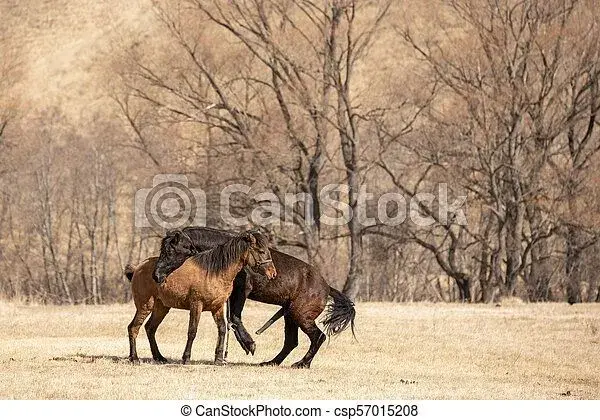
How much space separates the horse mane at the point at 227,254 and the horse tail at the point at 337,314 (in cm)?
166

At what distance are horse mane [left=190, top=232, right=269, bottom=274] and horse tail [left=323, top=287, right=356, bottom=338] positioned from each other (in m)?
1.66

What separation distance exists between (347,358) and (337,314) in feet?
10.1

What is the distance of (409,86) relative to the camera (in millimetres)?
40344

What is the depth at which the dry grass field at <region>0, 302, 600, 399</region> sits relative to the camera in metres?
13.6

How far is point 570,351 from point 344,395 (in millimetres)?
9291

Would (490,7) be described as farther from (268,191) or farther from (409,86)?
(268,191)

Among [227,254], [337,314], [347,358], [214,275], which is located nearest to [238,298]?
[214,275]

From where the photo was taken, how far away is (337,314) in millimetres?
15945

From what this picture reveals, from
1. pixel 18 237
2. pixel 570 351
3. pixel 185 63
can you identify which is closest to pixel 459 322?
pixel 570 351

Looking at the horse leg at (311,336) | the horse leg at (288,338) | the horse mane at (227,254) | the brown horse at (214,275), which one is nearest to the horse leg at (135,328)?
the brown horse at (214,275)

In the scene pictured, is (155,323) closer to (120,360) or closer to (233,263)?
(120,360)

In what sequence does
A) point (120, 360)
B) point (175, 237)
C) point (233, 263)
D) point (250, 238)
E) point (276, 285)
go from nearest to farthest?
point (250, 238), point (233, 263), point (175, 237), point (276, 285), point (120, 360)

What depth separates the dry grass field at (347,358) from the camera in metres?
13.6

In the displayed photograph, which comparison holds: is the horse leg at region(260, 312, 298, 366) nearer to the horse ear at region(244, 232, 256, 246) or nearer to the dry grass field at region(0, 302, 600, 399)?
the dry grass field at region(0, 302, 600, 399)
